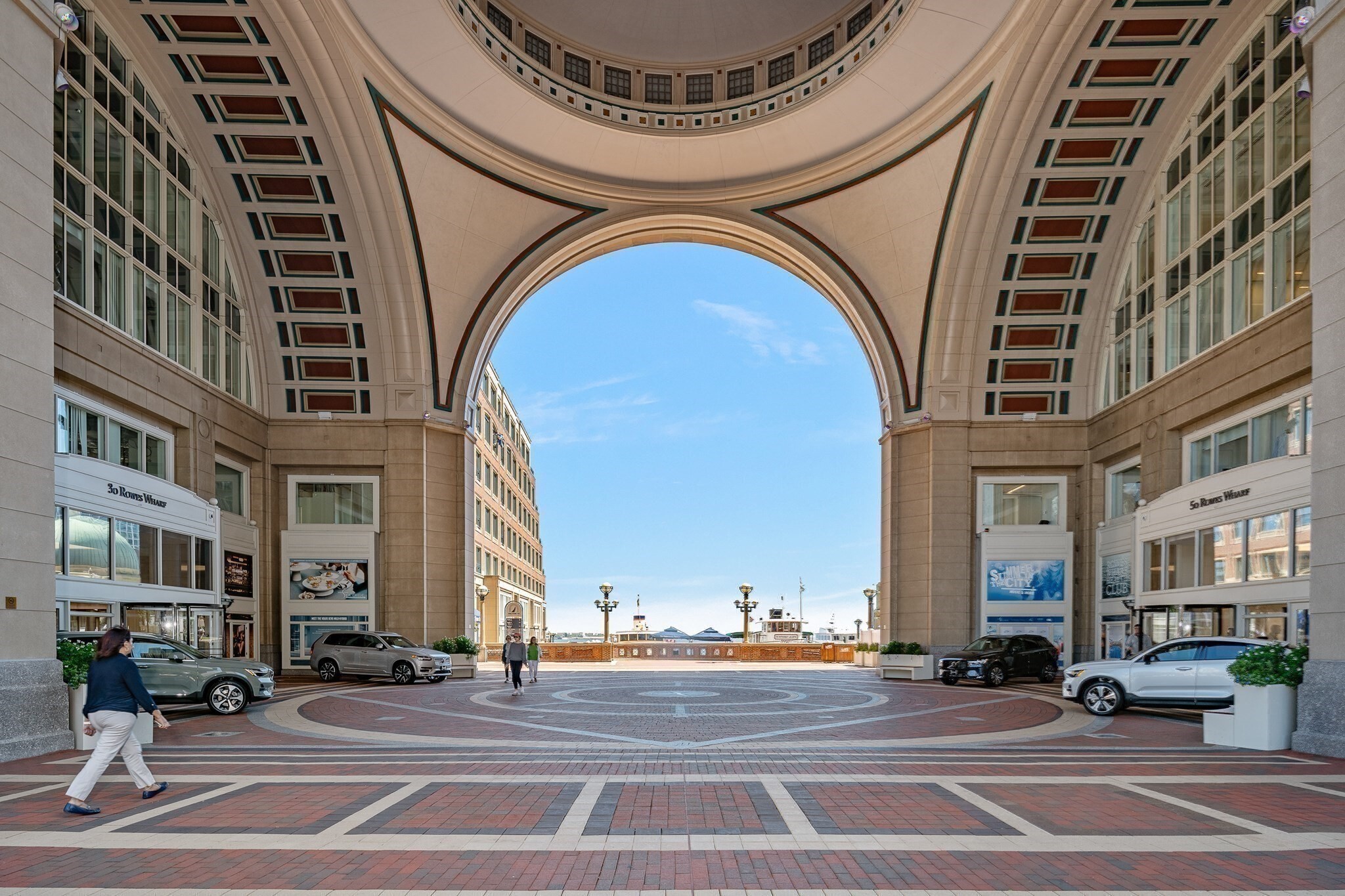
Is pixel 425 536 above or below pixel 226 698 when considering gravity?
above

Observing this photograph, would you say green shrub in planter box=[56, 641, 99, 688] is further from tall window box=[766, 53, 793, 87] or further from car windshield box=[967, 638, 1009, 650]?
tall window box=[766, 53, 793, 87]

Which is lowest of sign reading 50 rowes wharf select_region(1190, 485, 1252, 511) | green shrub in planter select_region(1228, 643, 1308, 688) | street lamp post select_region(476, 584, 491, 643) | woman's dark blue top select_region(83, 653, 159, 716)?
street lamp post select_region(476, 584, 491, 643)

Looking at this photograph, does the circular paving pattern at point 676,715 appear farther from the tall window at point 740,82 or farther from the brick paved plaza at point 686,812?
the tall window at point 740,82

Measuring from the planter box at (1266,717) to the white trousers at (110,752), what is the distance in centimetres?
1462

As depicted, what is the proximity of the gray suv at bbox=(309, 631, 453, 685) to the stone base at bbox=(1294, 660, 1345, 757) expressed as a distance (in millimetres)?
22295

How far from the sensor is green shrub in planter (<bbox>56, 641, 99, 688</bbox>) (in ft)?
49.4

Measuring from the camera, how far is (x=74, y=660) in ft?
50.1

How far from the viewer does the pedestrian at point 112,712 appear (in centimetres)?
956

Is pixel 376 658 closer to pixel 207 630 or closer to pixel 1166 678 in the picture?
pixel 207 630

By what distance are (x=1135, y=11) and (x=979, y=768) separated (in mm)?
21441

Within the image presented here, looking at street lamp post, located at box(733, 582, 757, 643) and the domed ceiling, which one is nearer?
the domed ceiling

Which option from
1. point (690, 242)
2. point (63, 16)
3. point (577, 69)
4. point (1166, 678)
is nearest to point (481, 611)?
point (690, 242)

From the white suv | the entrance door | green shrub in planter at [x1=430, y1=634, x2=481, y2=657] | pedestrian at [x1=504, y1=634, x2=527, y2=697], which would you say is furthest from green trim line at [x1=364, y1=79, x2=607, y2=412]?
the white suv

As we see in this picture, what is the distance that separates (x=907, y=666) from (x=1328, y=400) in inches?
769
